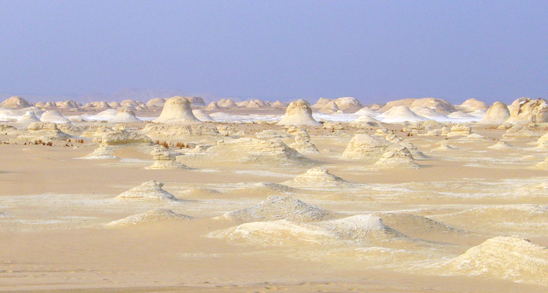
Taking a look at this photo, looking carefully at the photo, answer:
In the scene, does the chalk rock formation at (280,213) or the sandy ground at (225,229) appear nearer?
the sandy ground at (225,229)

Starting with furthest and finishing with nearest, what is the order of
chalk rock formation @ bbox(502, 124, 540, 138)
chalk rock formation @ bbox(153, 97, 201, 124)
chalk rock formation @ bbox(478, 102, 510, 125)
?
chalk rock formation @ bbox(478, 102, 510, 125), chalk rock formation @ bbox(153, 97, 201, 124), chalk rock formation @ bbox(502, 124, 540, 138)

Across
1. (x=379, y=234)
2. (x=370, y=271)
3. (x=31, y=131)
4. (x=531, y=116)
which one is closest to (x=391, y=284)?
(x=370, y=271)

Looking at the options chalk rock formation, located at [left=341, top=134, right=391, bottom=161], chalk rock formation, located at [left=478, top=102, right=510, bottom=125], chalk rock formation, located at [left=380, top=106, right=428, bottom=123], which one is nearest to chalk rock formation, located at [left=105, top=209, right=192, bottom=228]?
chalk rock formation, located at [left=341, top=134, right=391, bottom=161]

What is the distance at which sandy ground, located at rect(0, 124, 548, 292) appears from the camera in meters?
5.39

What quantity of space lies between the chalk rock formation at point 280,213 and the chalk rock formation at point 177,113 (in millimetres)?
33825

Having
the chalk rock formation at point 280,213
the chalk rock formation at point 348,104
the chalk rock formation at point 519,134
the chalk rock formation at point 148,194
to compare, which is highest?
the chalk rock formation at point 348,104

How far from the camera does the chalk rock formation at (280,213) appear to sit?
9.05 m

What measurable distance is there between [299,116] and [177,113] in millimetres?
11701

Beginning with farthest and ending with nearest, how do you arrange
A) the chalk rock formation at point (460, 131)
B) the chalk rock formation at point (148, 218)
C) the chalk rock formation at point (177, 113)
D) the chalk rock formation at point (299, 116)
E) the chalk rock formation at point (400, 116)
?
1. the chalk rock formation at point (400, 116)
2. the chalk rock formation at point (299, 116)
3. the chalk rock formation at point (177, 113)
4. the chalk rock formation at point (460, 131)
5. the chalk rock formation at point (148, 218)

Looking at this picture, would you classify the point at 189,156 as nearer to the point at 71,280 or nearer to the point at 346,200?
the point at 346,200

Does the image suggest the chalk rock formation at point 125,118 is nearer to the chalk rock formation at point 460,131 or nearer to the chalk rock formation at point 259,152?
the chalk rock formation at point 460,131

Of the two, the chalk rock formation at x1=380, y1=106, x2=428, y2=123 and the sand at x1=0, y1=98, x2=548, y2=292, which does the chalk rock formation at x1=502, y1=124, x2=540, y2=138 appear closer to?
the sand at x1=0, y1=98, x2=548, y2=292

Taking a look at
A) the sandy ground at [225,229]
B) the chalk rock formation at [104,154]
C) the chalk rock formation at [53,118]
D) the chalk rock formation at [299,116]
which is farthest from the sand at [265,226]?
the chalk rock formation at [53,118]

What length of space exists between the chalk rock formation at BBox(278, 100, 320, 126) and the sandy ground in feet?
105
